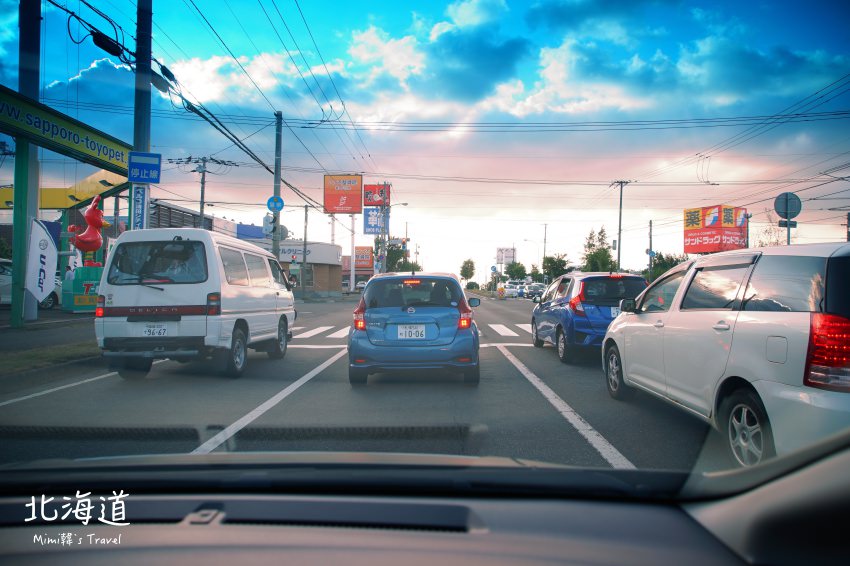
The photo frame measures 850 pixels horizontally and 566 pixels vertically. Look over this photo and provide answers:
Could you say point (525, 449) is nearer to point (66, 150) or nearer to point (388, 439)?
point (388, 439)

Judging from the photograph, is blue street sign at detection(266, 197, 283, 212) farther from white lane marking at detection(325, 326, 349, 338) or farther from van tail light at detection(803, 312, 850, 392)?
van tail light at detection(803, 312, 850, 392)

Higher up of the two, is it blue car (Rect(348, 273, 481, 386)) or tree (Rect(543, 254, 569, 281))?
tree (Rect(543, 254, 569, 281))

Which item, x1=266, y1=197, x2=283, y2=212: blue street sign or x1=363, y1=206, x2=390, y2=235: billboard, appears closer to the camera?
x1=266, y1=197, x2=283, y2=212: blue street sign

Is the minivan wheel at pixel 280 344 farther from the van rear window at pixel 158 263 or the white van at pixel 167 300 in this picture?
the van rear window at pixel 158 263

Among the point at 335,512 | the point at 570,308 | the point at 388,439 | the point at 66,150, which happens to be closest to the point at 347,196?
the point at 66,150

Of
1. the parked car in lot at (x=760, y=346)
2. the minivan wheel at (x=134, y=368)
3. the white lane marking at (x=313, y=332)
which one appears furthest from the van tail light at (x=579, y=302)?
the white lane marking at (x=313, y=332)

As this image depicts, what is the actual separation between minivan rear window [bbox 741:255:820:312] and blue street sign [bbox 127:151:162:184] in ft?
38.4

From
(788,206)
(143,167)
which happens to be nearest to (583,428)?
(788,206)

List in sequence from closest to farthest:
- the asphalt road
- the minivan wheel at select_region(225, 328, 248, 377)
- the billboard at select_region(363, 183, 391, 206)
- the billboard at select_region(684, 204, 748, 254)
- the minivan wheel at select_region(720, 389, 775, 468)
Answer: the minivan wheel at select_region(720, 389, 775, 468), the asphalt road, the minivan wheel at select_region(225, 328, 248, 377), the billboard at select_region(363, 183, 391, 206), the billboard at select_region(684, 204, 748, 254)

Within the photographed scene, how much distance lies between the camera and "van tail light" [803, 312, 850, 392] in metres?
3.22

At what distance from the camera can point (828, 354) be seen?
10.8 feet

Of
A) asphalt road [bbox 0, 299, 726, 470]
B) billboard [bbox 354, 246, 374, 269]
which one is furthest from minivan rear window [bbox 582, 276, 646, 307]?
billboard [bbox 354, 246, 374, 269]

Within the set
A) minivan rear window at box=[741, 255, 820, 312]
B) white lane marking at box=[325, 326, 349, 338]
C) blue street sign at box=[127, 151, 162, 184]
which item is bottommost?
white lane marking at box=[325, 326, 349, 338]

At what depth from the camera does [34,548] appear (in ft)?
5.83
